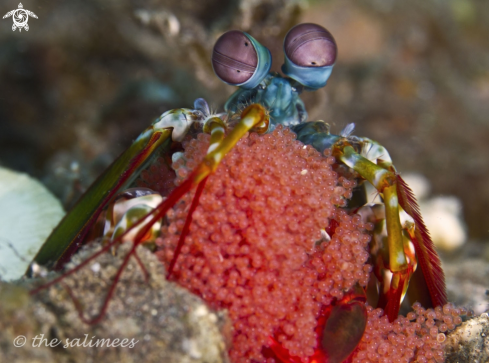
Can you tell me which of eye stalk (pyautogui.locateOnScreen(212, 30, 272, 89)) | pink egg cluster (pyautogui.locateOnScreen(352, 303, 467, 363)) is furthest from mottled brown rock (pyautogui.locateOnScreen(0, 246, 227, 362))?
eye stalk (pyautogui.locateOnScreen(212, 30, 272, 89))

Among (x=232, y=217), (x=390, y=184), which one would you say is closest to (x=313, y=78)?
(x=390, y=184)

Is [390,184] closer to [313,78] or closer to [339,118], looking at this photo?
[313,78]

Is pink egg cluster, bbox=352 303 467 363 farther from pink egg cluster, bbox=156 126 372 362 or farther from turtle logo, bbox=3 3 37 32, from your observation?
turtle logo, bbox=3 3 37 32

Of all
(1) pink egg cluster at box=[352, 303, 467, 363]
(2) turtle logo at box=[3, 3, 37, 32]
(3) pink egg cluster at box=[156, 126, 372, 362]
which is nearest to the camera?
(3) pink egg cluster at box=[156, 126, 372, 362]

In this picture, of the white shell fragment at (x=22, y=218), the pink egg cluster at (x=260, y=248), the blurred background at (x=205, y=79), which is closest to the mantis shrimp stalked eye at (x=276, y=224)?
the pink egg cluster at (x=260, y=248)

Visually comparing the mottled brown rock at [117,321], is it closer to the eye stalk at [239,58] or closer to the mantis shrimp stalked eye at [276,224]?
the mantis shrimp stalked eye at [276,224]

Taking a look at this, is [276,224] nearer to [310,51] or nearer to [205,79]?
[310,51]

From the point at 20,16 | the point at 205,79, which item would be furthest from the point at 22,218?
the point at 20,16
